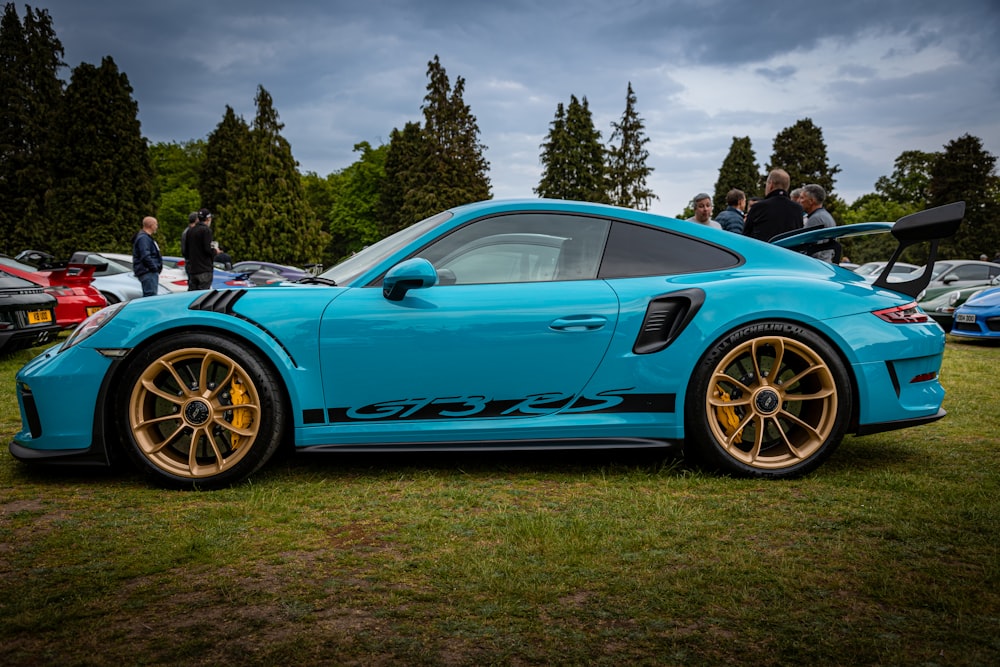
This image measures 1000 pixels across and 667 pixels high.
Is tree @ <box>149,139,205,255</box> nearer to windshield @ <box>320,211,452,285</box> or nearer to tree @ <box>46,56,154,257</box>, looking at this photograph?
tree @ <box>46,56,154,257</box>

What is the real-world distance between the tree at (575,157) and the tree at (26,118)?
28.4m

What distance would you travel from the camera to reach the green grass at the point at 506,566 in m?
1.98

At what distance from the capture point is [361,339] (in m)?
3.47

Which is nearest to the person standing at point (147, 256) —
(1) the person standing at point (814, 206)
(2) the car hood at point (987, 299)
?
(1) the person standing at point (814, 206)

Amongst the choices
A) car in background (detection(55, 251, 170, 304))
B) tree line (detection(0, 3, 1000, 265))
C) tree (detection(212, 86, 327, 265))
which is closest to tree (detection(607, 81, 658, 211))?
tree line (detection(0, 3, 1000, 265))

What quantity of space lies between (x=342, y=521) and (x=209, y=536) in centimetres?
49

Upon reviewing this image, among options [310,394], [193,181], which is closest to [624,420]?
[310,394]

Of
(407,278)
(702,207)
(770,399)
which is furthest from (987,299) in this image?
(407,278)

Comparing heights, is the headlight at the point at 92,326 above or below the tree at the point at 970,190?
below

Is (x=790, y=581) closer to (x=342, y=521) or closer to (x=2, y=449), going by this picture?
(x=342, y=521)

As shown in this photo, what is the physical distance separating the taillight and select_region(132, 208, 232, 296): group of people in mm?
10277

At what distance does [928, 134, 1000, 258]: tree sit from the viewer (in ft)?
173

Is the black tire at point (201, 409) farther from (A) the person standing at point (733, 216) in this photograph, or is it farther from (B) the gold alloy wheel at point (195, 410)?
(A) the person standing at point (733, 216)

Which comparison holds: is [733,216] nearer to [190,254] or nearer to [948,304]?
[948,304]
